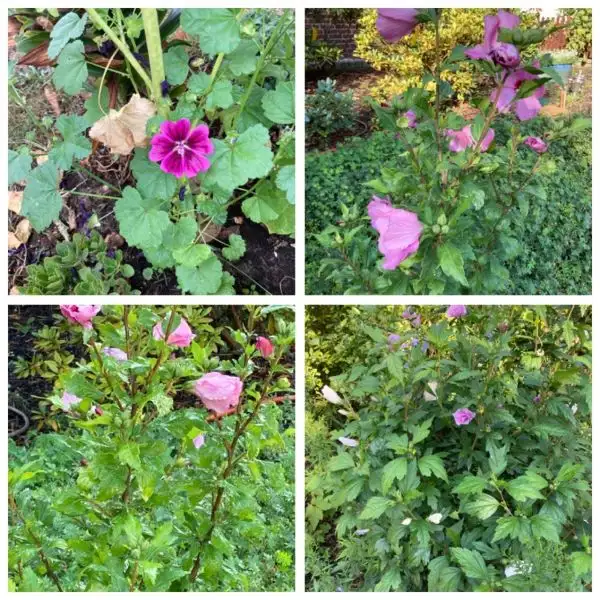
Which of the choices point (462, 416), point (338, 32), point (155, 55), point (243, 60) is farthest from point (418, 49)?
point (462, 416)

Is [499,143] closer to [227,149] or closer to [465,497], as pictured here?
[227,149]

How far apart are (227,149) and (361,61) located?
122 cm

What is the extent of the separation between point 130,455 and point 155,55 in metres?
0.75

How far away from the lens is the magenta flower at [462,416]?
49.3 inches

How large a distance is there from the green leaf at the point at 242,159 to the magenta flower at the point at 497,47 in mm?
382

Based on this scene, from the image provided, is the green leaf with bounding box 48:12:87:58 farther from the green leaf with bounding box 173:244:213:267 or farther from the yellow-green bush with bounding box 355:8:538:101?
the yellow-green bush with bounding box 355:8:538:101

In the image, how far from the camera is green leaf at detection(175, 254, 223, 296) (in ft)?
4.65

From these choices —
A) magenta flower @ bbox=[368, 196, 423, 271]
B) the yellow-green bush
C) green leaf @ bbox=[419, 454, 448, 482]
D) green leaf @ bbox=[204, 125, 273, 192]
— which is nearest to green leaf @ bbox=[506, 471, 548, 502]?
green leaf @ bbox=[419, 454, 448, 482]

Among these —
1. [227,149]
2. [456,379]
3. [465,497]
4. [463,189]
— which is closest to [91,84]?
[227,149]

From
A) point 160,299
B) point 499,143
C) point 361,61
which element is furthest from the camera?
point 361,61

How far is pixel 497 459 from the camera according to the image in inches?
47.4

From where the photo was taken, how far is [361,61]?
2.39 m

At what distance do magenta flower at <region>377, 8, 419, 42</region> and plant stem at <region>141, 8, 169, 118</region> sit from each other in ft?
1.37

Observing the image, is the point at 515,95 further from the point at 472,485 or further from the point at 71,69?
the point at 71,69
